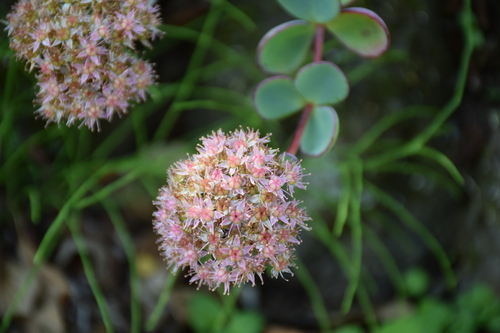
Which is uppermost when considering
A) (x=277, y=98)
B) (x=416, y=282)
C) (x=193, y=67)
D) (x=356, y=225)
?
(x=193, y=67)

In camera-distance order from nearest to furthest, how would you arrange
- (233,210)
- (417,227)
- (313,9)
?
(233,210), (313,9), (417,227)

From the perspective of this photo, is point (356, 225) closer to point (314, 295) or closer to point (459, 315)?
point (314, 295)

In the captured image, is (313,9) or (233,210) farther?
(313,9)

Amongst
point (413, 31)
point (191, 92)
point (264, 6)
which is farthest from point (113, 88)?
point (413, 31)

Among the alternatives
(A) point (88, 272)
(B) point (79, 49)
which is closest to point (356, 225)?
(A) point (88, 272)

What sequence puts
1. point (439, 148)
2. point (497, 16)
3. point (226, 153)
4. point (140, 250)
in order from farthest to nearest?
point (140, 250) < point (439, 148) < point (497, 16) < point (226, 153)

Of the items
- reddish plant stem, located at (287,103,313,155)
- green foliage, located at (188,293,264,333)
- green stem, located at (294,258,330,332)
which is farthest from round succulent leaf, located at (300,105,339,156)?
green foliage, located at (188,293,264,333)

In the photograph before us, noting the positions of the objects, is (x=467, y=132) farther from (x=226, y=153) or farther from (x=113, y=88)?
(x=113, y=88)

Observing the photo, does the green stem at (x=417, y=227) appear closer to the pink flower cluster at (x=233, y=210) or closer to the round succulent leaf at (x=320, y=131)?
the round succulent leaf at (x=320, y=131)
